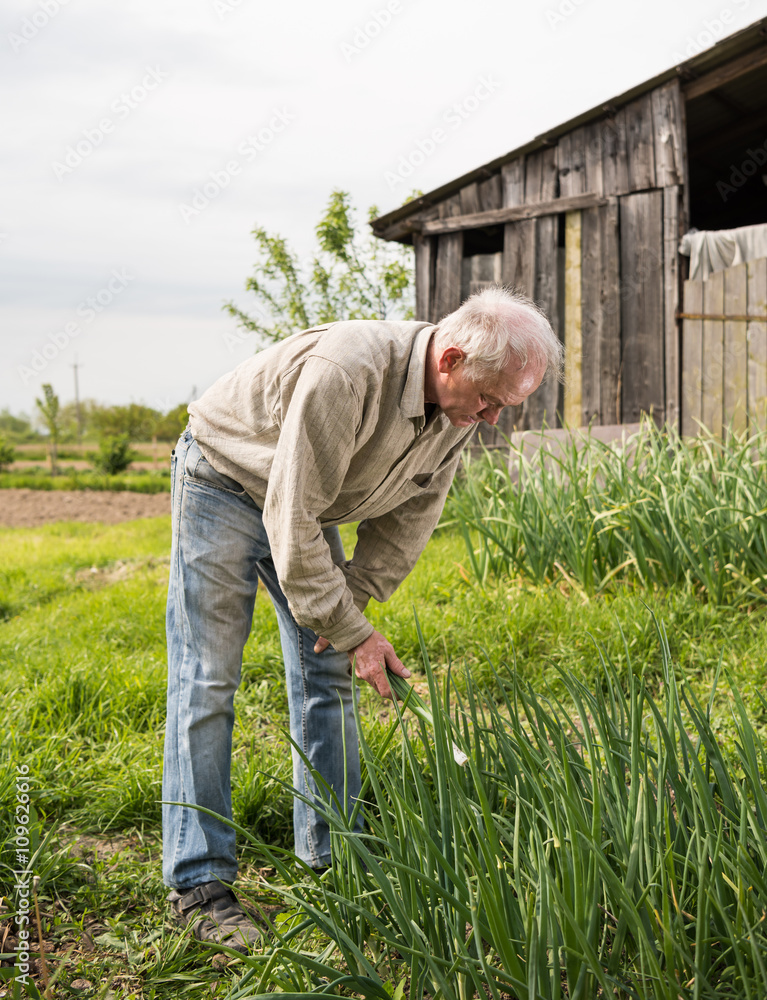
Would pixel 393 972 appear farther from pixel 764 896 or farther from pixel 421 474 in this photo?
pixel 421 474

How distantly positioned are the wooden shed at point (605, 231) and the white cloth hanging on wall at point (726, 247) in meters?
0.18

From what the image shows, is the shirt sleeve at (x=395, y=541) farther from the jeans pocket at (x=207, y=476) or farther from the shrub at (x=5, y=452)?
the shrub at (x=5, y=452)

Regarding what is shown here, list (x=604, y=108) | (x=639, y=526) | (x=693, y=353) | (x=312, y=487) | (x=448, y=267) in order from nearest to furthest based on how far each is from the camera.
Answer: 1. (x=312, y=487)
2. (x=639, y=526)
3. (x=693, y=353)
4. (x=604, y=108)
5. (x=448, y=267)

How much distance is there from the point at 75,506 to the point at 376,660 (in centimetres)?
1216

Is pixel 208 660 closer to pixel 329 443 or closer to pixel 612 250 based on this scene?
pixel 329 443

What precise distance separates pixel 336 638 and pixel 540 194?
6.43 metres

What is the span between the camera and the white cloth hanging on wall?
632 centimetres

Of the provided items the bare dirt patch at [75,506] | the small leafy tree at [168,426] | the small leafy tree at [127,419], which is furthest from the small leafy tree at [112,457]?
the small leafy tree at [127,419]

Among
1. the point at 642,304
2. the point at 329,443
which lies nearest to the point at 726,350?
the point at 642,304

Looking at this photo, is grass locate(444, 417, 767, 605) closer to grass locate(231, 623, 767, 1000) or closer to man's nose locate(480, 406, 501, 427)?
man's nose locate(480, 406, 501, 427)

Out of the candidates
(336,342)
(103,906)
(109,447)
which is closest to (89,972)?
(103,906)

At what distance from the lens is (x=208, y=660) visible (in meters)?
1.94

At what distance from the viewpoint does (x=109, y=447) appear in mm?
19500

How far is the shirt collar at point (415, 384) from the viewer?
5.98 feet
